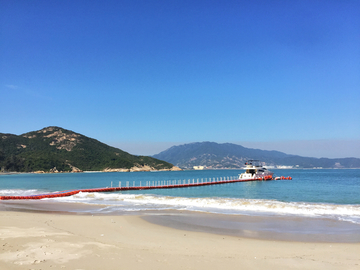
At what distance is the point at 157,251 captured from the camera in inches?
341

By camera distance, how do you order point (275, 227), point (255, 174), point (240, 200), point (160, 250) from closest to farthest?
point (160, 250) → point (275, 227) → point (240, 200) → point (255, 174)

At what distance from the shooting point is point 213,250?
9086 mm

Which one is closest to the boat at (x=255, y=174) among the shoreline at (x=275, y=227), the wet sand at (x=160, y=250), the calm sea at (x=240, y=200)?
the calm sea at (x=240, y=200)

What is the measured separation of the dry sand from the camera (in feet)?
23.6

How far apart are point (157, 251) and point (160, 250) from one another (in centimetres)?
17

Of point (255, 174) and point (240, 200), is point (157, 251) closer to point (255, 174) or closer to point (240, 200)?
point (240, 200)

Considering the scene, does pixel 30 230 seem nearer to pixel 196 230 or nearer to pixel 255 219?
pixel 196 230

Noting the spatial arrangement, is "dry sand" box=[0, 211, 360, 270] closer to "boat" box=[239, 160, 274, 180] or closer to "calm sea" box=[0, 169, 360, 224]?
"calm sea" box=[0, 169, 360, 224]

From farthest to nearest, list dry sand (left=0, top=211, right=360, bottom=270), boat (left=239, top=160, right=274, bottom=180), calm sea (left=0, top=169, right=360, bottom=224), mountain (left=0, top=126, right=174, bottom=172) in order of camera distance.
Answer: mountain (left=0, top=126, right=174, bottom=172) → boat (left=239, top=160, right=274, bottom=180) → calm sea (left=0, top=169, right=360, bottom=224) → dry sand (left=0, top=211, right=360, bottom=270)

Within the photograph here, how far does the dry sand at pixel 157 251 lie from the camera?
721 centimetres

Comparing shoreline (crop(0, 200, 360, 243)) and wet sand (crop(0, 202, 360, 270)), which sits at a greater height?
wet sand (crop(0, 202, 360, 270))

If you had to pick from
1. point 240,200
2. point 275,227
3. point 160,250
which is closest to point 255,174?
point 240,200

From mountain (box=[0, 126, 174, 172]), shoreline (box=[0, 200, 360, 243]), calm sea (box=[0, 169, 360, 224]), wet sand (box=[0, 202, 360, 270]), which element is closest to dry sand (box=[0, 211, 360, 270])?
wet sand (box=[0, 202, 360, 270])

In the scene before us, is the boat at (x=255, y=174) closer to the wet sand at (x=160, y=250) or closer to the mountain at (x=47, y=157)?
the wet sand at (x=160, y=250)
